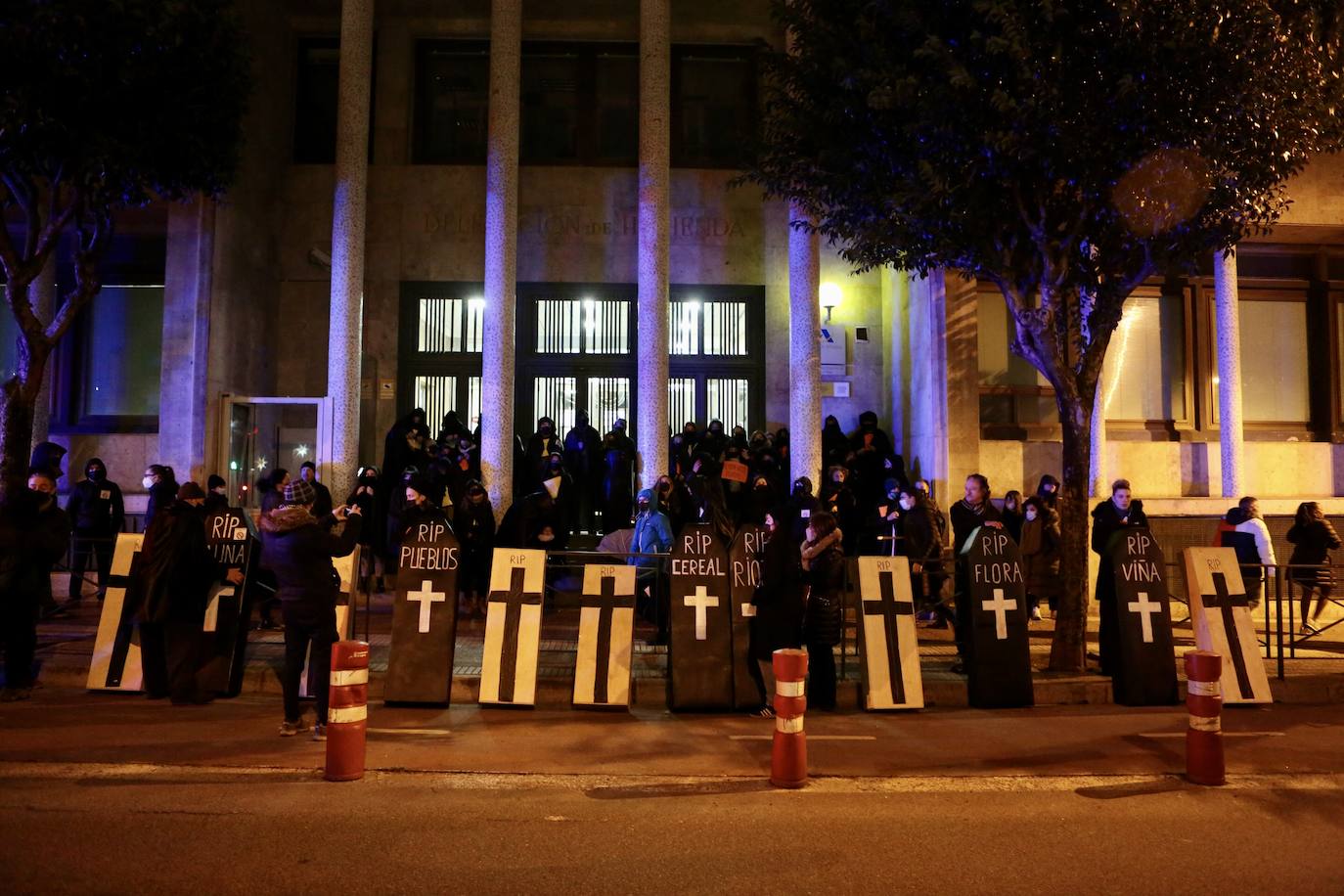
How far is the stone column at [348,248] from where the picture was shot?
15297 mm

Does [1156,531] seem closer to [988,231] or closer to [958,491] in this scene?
[958,491]

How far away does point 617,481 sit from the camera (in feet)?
47.3

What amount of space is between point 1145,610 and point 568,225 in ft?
40.2

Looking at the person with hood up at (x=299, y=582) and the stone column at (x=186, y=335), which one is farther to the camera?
the stone column at (x=186, y=335)

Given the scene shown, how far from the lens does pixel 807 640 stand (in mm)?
8445

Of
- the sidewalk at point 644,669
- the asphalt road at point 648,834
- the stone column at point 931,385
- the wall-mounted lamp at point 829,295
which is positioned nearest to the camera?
the asphalt road at point 648,834

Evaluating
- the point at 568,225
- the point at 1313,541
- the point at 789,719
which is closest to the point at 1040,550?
the point at 1313,541

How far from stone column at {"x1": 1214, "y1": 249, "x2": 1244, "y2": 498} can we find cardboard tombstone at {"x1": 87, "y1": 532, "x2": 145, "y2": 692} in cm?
1562

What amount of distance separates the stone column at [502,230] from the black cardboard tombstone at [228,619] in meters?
6.09

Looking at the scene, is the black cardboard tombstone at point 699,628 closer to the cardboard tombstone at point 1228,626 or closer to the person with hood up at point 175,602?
the person with hood up at point 175,602

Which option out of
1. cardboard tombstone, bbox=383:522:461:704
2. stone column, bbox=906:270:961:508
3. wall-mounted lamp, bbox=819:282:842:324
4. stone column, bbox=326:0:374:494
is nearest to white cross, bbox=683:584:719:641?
cardboard tombstone, bbox=383:522:461:704

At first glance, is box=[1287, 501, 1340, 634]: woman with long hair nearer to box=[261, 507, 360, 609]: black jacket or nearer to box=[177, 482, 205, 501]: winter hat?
box=[261, 507, 360, 609]: black jacket

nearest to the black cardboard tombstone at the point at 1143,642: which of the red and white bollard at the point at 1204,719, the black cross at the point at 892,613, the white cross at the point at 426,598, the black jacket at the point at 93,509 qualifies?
the black cross at the point at 892,613

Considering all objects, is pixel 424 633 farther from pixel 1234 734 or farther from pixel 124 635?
pixel 1234 734
